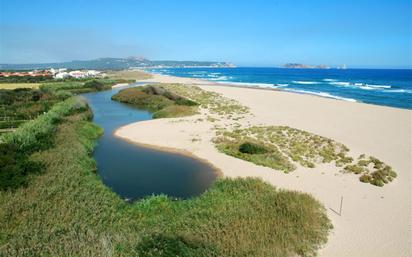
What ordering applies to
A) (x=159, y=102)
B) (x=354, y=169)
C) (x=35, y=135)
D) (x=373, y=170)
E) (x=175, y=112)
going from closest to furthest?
(x=354, y=169) < (x=373, y=170) < (x=35, y=135) < (x=175, y=112) < (x=159, y=102)

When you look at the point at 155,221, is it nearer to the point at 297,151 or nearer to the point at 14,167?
the point at 14,167

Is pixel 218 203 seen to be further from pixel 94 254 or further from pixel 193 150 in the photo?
pixel 193 150

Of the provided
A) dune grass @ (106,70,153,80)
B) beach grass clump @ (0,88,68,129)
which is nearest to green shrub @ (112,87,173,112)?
beach grass clump @ (0,88,68,129)

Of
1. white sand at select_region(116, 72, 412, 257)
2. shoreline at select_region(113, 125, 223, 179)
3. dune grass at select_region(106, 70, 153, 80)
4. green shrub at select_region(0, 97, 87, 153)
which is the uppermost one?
dune grass at select_region(106, 70, 153, 80)

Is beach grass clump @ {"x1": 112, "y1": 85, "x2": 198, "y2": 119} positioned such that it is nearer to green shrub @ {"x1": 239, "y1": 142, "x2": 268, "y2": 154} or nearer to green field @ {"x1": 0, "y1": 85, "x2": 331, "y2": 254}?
green shrub @ {"x1": 239, "y1": 142, "x2": 268, "y2": 154}

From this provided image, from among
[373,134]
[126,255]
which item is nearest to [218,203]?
[126,255]

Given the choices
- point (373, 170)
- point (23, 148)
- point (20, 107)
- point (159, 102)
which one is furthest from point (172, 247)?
point (159, 102)

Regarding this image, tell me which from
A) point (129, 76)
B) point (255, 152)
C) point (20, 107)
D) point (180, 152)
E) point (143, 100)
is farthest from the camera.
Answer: point (129, 76)
